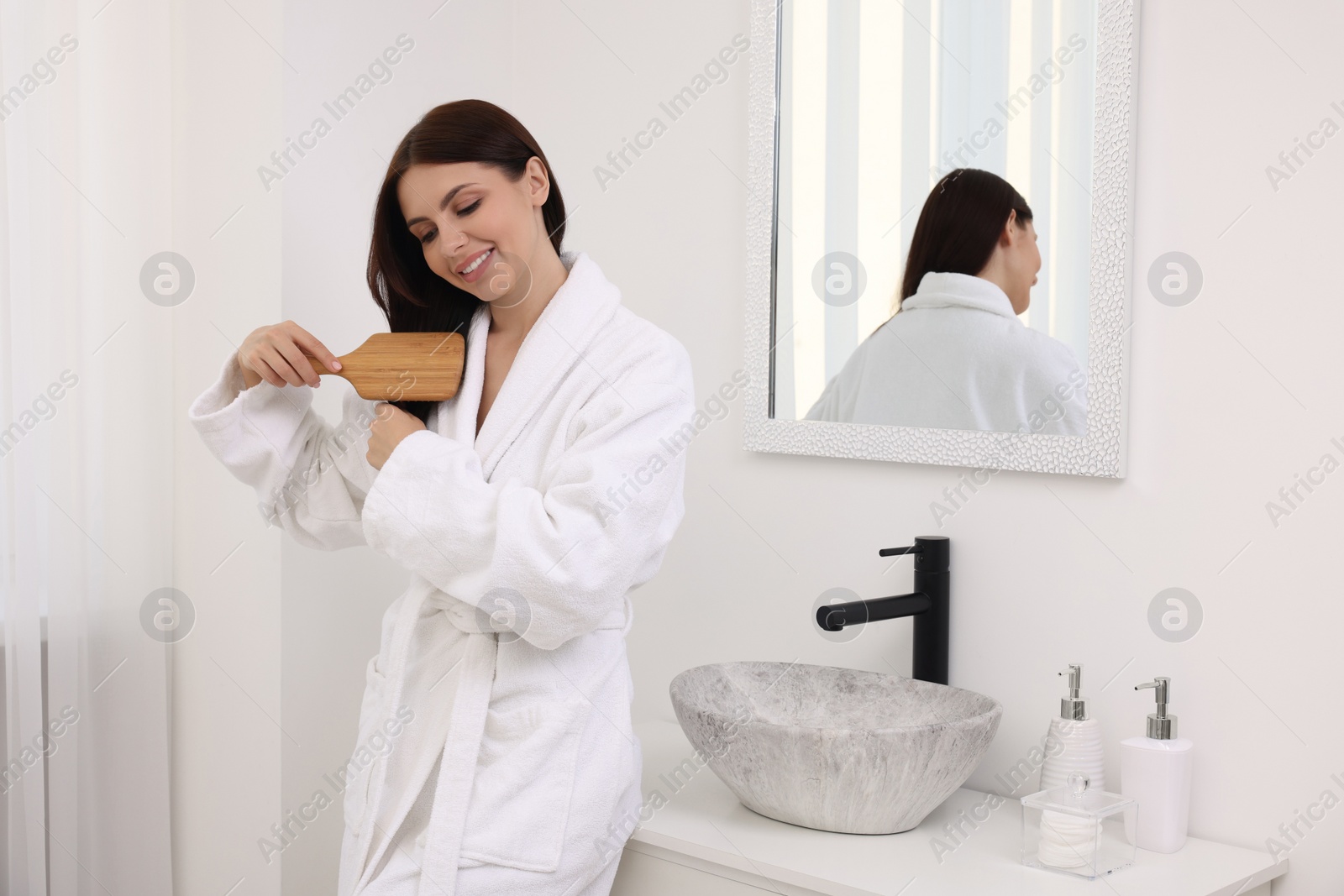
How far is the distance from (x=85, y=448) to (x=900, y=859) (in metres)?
1.28

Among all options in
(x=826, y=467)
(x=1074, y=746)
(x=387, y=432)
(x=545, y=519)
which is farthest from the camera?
(x=826, y=467)

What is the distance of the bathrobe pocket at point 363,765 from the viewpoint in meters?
1.21

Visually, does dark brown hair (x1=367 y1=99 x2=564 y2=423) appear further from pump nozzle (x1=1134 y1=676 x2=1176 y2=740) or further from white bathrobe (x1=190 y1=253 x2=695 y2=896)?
pump nozzle (x1=1134 y1=676 x2=1176 y2=740)

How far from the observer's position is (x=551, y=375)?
3.97ft

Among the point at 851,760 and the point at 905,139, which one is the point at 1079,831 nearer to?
the point at 851,760

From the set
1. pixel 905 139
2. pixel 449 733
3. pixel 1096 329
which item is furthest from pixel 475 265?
pixel 1096 329

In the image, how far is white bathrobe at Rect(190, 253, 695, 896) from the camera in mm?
1084

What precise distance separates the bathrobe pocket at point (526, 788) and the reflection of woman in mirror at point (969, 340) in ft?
2.07

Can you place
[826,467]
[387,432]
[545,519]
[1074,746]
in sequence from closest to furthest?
1. [545,519]
2. [387,432]
3. [1074,746]
4. [826,467]

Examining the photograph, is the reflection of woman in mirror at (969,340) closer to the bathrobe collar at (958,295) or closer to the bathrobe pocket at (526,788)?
the bathrobe collar at (958,295)

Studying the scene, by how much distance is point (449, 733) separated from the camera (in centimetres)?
115

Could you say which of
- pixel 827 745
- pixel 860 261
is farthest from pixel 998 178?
pixel 827 745

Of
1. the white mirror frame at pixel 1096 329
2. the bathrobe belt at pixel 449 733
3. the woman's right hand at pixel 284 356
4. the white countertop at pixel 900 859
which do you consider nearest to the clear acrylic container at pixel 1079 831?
the white countertop at pixel 900 859

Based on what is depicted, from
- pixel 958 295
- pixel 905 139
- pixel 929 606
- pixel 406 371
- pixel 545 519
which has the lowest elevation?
pixel 929 606
